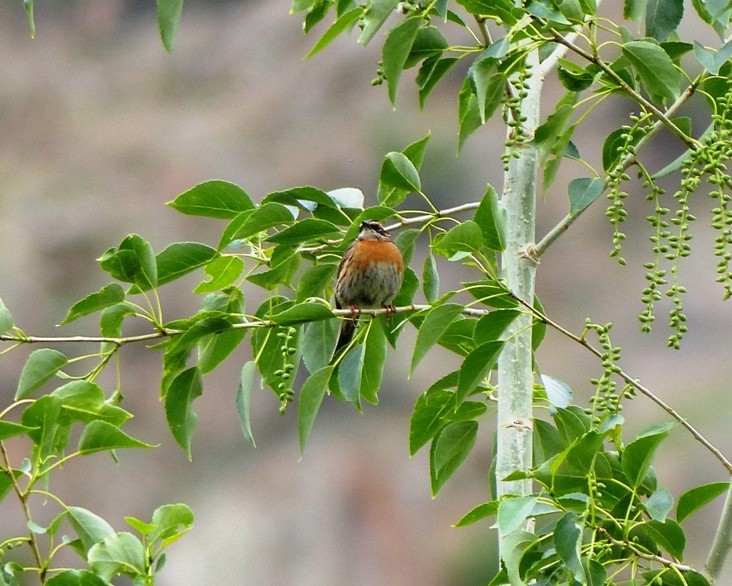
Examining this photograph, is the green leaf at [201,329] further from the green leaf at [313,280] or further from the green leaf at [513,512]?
the green leaf at [513,512]

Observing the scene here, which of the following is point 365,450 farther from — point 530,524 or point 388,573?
point 530,524

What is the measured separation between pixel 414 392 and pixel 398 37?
6.44 meters

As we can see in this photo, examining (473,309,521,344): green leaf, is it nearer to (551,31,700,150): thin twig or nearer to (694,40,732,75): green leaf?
(551,31,700,150): thin twig

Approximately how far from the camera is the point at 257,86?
33.8 feet

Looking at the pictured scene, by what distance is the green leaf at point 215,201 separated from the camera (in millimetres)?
2088

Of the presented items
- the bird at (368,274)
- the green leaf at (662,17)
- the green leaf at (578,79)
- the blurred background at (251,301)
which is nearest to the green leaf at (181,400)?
the green leaf at (578,79)

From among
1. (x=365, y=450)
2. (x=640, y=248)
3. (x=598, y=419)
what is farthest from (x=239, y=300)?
(x=365, y=450)

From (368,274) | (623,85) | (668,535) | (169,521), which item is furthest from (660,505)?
(368,274)

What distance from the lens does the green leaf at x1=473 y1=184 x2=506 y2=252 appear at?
1814 millimetres

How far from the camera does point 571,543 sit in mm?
1538

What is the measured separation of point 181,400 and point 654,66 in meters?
1.10

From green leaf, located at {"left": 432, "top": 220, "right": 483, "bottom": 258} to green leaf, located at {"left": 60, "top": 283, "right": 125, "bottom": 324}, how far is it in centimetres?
63

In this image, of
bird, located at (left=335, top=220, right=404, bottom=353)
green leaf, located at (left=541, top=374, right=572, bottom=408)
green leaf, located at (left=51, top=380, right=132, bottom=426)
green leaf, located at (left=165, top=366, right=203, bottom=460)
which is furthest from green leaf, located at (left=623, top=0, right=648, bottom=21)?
bird, located at (left=335, top=220, right=404, bottom=353)

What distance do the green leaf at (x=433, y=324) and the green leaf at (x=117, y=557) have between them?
56cm
